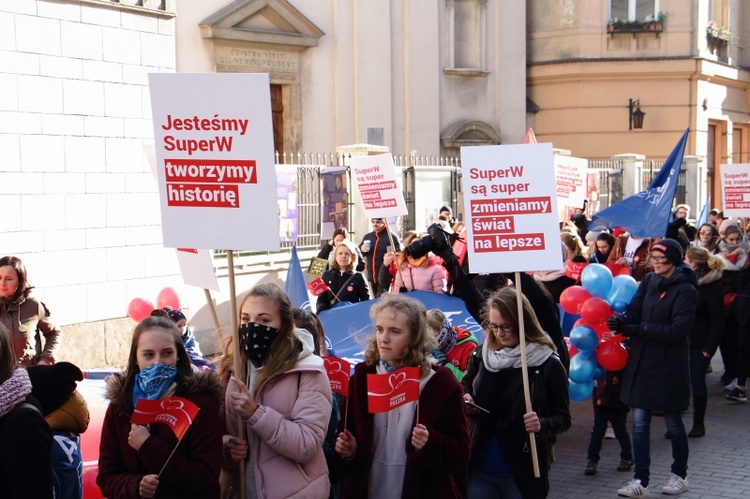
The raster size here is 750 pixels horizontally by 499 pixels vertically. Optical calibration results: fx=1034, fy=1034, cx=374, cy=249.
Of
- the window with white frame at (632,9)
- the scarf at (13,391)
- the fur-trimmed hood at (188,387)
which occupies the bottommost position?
the fur-trimmed hood at (188,387)

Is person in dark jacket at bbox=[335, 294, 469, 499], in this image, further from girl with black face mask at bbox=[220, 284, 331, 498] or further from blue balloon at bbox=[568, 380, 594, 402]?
blue balloon at bbox=[568, 380, 594, 402]

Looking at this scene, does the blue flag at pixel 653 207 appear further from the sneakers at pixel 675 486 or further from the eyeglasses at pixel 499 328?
the eyeglasses at pixel 499 328

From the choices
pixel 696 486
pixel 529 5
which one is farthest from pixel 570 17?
pixel 696 486

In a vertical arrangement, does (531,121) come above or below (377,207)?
above

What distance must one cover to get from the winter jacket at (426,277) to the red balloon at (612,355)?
7.02 ft

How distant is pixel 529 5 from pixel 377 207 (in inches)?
670

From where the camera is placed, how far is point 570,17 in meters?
27.2

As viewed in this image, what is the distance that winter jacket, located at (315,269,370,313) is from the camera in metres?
10.9

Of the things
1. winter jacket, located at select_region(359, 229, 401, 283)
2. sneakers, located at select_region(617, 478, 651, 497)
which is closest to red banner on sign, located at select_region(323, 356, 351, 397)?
sneakers, located at select_region(617, 478, 651, 497)

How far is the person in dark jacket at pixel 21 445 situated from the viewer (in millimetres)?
3611

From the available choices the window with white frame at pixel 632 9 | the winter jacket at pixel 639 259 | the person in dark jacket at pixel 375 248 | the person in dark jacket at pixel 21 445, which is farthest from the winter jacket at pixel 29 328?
the window with white frame at pixel 632 9

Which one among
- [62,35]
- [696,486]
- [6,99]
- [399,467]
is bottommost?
[696,486]

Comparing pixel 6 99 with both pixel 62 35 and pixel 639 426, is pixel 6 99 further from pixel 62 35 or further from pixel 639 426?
pixel 639 426

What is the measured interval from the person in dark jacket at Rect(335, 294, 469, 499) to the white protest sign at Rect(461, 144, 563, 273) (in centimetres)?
149
